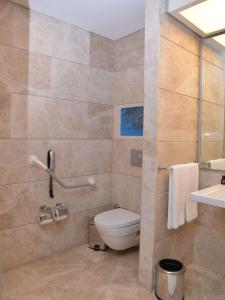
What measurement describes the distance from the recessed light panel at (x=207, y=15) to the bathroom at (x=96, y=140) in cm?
5

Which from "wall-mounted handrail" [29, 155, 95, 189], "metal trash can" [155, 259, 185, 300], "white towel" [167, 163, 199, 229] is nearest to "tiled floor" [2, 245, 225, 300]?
"metal trash can" [155, 259, 185, 300]

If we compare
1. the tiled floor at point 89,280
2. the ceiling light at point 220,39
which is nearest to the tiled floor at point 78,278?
the tiled floor at point 89,280

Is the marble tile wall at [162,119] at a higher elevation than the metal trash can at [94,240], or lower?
higher

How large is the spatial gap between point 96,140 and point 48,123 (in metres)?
0.58

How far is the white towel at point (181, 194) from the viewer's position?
166 cm

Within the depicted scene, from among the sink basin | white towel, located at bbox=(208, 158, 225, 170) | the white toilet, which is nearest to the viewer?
the sink basin

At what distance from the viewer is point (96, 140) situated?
247 cm

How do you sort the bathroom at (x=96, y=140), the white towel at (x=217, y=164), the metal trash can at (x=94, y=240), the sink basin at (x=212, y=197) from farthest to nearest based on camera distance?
the metal trash can at (x=94, y=240), the white towel at (x=217, y=164), the bathroom at (x=96, y=140), the sink basin at (x=212, y=197)

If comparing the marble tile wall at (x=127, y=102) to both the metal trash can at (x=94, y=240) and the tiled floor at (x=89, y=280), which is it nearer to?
the metal trash can at (x=94, y=240)

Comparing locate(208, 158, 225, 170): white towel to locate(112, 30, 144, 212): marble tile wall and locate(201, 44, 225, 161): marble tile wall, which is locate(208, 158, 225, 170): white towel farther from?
locate(112, 30, 144, 212): marble tile wall

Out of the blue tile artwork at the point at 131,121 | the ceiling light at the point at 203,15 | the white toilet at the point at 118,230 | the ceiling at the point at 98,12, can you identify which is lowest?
the white toilet at the point at 118,230

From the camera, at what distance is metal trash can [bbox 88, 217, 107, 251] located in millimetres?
2285

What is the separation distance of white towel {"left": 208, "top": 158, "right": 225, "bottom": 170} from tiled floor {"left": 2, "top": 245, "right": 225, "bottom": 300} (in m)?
0.93

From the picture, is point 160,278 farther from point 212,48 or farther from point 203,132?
point 212,48
